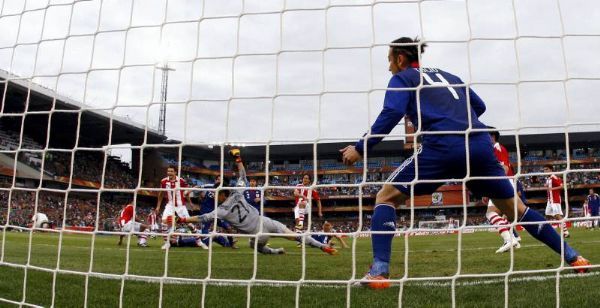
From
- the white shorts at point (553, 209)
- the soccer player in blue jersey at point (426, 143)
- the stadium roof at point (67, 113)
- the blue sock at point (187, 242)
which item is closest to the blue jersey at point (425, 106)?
the soccer player in blue jersey at point (426, 143)

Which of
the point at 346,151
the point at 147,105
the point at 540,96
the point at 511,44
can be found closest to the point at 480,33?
the point at 511,44

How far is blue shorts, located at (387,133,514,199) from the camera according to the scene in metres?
3.70

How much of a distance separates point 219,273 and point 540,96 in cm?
367

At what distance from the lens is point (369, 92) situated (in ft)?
11.3

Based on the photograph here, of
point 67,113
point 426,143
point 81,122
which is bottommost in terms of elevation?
point 426,143

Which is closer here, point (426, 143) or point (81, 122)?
point (426, 143)

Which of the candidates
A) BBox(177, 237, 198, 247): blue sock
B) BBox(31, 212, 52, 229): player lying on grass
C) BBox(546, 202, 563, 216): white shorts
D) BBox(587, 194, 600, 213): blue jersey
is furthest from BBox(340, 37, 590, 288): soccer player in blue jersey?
BBox(587, 194, 600, 213): blue jersey

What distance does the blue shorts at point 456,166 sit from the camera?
370 cm

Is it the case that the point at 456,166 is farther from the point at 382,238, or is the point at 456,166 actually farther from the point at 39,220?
the point at 39,220

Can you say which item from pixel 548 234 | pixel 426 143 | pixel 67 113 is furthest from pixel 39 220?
pixel 548 234

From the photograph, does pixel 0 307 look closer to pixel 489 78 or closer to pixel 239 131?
pixel 239 131

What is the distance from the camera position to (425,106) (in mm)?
3715

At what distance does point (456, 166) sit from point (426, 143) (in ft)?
0.87

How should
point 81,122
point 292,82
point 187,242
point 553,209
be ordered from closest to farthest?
point 292,82 → point 81,122 → point 187,242 → point 553,209
